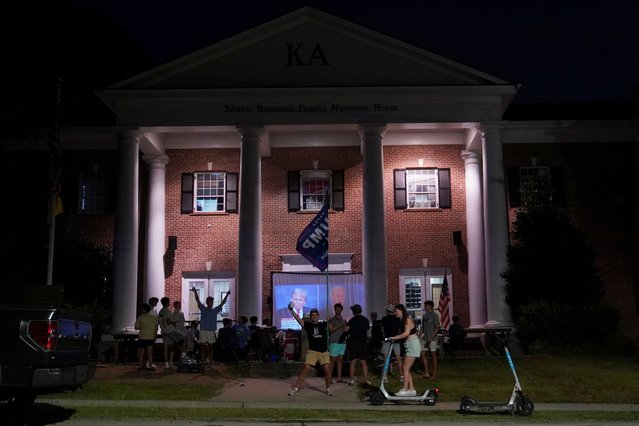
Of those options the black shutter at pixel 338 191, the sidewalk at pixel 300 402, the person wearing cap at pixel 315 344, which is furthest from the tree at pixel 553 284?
the person wearing cap at pixel 315 344

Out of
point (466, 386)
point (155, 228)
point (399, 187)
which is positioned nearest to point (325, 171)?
point (399, 187)

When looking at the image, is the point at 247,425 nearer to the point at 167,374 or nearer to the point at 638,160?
the point at 167,374

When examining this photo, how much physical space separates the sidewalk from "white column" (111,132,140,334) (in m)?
9.16

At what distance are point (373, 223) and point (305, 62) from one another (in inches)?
231

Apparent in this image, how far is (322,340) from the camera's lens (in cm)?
1531

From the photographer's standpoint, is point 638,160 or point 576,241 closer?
point 576,241

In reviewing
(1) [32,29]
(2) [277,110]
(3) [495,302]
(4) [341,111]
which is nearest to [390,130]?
(4) [341,111]

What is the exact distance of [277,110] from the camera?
1015 inches

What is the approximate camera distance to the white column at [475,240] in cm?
2777

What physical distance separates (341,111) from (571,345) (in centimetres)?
1036

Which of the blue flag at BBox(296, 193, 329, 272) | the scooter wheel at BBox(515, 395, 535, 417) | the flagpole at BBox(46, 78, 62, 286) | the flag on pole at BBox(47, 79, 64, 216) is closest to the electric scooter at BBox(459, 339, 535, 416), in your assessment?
the scooter wheel at BBox(515, 395, 535, 417)

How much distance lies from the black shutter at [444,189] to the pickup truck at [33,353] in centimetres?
2039

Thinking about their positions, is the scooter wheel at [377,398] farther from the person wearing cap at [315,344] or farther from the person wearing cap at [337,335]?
the person wearing cap at [337,335]

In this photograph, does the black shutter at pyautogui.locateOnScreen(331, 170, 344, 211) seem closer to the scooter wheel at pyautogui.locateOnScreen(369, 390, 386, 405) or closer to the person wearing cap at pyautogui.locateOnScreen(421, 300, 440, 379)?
the person wearing cap at pyautogui.locateOnScreen(421, 300, 440, 379)
